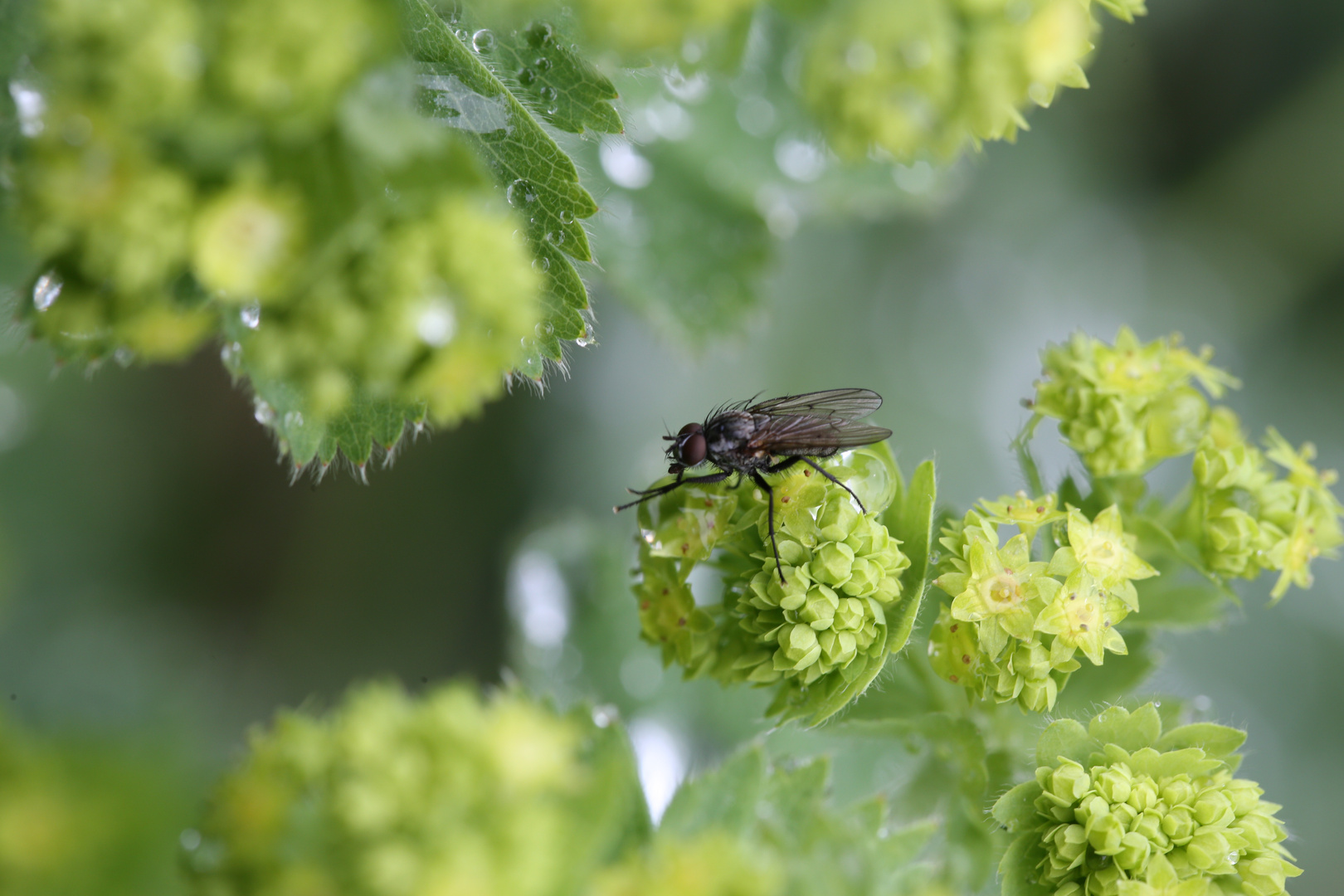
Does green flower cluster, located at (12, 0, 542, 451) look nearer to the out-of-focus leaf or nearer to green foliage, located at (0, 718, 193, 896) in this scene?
green foliage, located at (0, 718, 193, 896)

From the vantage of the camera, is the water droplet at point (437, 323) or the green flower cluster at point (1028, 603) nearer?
the water droplet at point (437, 323)

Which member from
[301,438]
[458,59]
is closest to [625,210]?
[458,59]

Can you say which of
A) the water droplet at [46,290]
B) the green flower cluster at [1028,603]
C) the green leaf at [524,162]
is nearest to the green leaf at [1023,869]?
the green flower cluster at [1028,603]

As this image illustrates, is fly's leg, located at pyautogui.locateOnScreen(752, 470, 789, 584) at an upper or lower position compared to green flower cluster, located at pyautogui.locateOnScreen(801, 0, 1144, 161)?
lower

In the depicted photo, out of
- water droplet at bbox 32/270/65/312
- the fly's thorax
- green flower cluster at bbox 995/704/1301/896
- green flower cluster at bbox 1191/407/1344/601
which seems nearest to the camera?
water droplet at bbox 32/270/65/312

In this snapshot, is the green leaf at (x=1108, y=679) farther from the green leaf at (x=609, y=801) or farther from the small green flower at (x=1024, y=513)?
the green leaf at (x=609, y=801)

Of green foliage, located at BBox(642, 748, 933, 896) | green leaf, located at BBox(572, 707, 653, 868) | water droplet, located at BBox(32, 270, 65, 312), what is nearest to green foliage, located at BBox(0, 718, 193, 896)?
water droplet, located at BBox(32, 270, 65, 312)

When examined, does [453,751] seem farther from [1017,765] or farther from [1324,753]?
[1324,753]
